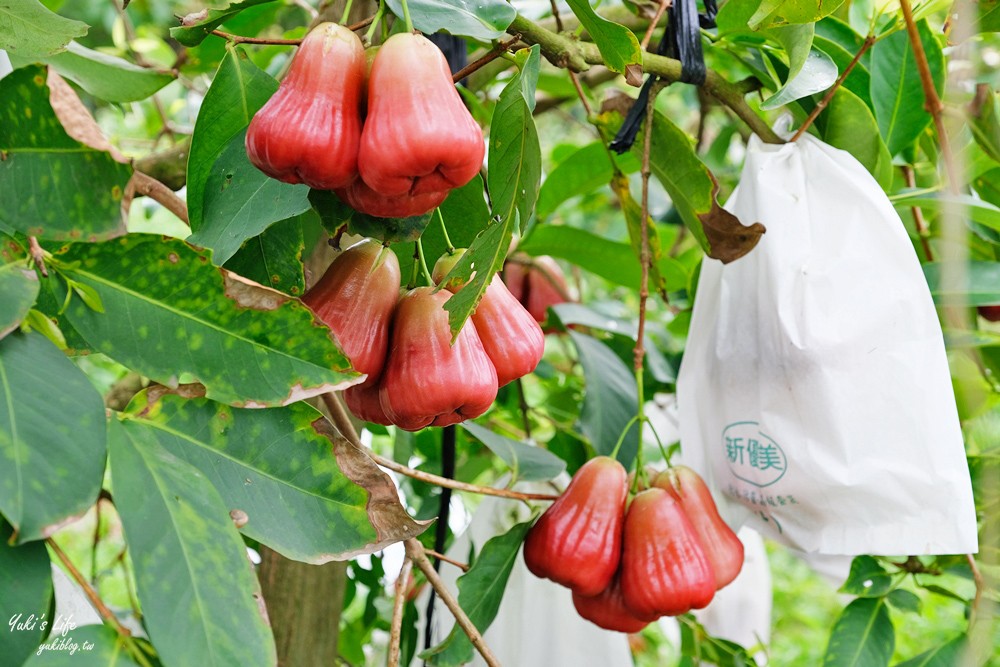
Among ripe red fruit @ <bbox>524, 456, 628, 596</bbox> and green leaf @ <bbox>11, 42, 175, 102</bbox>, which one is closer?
ripe red fruit @ <bbox>524, 456, 628, 596</bbox>

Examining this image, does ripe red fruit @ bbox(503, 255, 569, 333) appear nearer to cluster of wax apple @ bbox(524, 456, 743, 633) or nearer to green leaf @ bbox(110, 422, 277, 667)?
cluster of wax apple @ bbox(524, 456, 743, 633)

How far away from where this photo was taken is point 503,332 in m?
0.56

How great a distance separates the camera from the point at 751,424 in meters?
0.78

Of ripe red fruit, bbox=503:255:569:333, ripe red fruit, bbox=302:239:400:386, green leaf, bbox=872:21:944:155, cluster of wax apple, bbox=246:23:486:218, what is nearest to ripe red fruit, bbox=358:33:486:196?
cluster of wax apple, bbox=246:23:486:218

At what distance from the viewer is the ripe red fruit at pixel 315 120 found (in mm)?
451

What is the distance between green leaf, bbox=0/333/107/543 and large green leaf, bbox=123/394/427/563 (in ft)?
0.16

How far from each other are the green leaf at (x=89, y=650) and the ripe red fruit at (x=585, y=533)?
1.13 feet

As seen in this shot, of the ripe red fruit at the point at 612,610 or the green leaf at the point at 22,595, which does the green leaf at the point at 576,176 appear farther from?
the green leaf at the point at 22,595

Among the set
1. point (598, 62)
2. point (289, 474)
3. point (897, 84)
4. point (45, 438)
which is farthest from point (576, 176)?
point (45, 438)

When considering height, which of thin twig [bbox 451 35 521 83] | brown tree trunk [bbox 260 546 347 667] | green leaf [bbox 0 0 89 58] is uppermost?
thin twig [bbox 451 35 521 83]

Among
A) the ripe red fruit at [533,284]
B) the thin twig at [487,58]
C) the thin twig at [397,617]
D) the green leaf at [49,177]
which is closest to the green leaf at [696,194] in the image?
the thin twig at [487,58]

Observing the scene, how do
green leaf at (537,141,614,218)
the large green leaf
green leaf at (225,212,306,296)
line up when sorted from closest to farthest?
the large green leaf → green leaf at (225,212,306,296) → green leaf at (537,141,614,218)

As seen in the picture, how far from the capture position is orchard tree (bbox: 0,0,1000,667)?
0.41 metres

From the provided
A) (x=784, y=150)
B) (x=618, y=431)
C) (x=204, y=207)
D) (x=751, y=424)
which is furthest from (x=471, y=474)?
(x=204, y=207)
